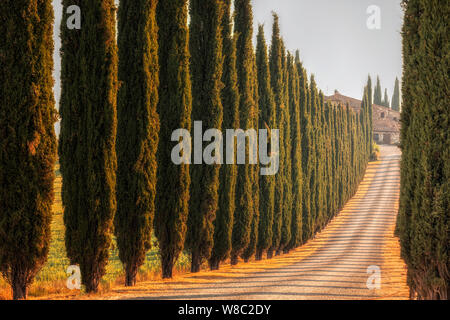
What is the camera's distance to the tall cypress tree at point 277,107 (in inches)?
968

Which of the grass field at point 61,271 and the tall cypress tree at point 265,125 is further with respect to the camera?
the tall cypress tree at point 265,125

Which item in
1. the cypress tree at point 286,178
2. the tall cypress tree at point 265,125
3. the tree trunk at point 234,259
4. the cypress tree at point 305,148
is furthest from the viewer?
the cypress tree at point 305,148

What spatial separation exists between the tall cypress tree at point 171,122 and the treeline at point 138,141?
0.10 ft

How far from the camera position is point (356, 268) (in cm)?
1798

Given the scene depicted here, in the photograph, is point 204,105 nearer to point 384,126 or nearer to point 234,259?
point 234,259

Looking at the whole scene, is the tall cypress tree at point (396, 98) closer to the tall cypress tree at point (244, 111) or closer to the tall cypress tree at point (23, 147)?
the tall cypress tree at point (244, 111)

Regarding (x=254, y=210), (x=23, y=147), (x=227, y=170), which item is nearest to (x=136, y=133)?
(x=23, y=147)

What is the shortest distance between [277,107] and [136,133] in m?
14.6

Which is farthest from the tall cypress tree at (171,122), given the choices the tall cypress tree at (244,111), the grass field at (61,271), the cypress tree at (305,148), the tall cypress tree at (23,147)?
the cypress tree at (305,148)

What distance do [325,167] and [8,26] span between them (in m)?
35.2

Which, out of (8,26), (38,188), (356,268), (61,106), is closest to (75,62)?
(61,106)

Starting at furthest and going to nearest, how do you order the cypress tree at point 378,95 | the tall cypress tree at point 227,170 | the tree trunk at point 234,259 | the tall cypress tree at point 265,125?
the cypress tree at point 378,95
the tall cypress tree at point 265,125
the tree trunk at point 234,259
the tall cypress tree at point 227,170

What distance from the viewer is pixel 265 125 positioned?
78.3ft
